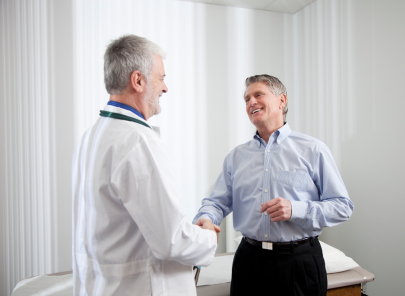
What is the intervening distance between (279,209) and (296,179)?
0.24m

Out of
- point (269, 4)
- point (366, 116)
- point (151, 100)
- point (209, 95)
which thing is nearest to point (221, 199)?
point (151, 100)

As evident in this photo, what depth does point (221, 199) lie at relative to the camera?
5.59ft

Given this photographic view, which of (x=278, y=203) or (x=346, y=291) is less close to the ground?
(x=278, y=203)

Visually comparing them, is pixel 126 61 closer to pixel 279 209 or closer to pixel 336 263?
pixel 279 209

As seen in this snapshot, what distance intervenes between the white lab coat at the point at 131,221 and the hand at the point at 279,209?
0.36 m

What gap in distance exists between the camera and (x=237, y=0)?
130 inches

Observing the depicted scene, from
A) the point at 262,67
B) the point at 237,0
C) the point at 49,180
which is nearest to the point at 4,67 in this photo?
the point at 49,180

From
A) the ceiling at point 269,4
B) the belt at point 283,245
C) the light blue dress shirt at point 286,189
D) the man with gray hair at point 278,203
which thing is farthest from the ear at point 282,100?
the ceiling at point 269,4

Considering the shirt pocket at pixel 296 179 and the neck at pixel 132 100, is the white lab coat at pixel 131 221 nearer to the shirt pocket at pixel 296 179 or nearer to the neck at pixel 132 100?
the neck at pixel 132 100

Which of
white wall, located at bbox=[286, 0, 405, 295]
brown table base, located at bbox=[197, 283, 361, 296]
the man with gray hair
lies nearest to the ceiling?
white wall, located at bbox=[286, 0, 405, 295]

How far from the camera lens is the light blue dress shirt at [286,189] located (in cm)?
142

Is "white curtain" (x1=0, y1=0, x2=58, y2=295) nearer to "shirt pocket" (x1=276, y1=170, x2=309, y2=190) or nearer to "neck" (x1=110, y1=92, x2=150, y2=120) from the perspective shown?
"neck" (x1=110, y1=92, x2=150, y2=120)

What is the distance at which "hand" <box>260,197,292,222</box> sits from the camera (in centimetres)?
131

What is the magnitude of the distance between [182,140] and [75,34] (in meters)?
1.45
